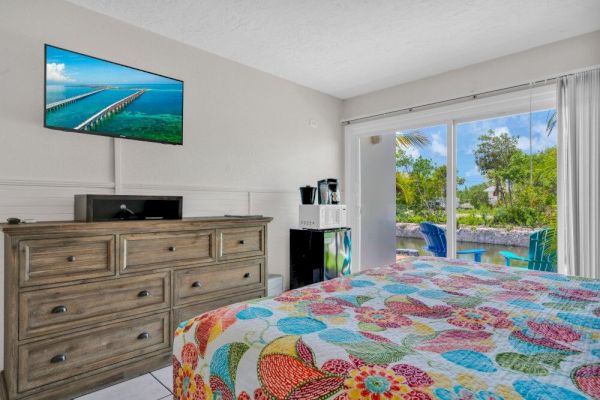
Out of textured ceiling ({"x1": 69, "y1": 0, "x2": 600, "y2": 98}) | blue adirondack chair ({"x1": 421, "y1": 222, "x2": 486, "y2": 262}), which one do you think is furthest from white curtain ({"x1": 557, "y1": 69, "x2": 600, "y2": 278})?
blue adirondack chair ({"x1": 421, "y1": 222, "x2": 486, "y2": 262})

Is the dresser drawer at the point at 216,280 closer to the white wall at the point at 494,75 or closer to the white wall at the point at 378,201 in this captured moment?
the white wall at the point at 378,201

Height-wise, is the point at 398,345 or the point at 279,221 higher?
the point at 279,221

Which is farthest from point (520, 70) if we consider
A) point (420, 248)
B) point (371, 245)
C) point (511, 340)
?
point (511, 340)

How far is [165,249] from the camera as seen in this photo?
2.33 metres

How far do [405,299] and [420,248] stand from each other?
2992 mm

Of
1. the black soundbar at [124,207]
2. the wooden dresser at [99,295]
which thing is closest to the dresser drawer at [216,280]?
the wooden dresser at [99,295]

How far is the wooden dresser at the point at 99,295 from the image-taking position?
70.3 inches

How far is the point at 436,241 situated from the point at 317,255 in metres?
1.36

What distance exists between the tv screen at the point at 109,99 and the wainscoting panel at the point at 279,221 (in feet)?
3.64

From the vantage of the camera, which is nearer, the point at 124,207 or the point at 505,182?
the point at 124,207

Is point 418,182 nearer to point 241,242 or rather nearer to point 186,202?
point 241,242

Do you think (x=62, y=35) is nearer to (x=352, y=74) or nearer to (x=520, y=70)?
(x=352, y=74)

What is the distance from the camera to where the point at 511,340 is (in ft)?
3.24

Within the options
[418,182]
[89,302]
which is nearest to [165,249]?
[89,302]
